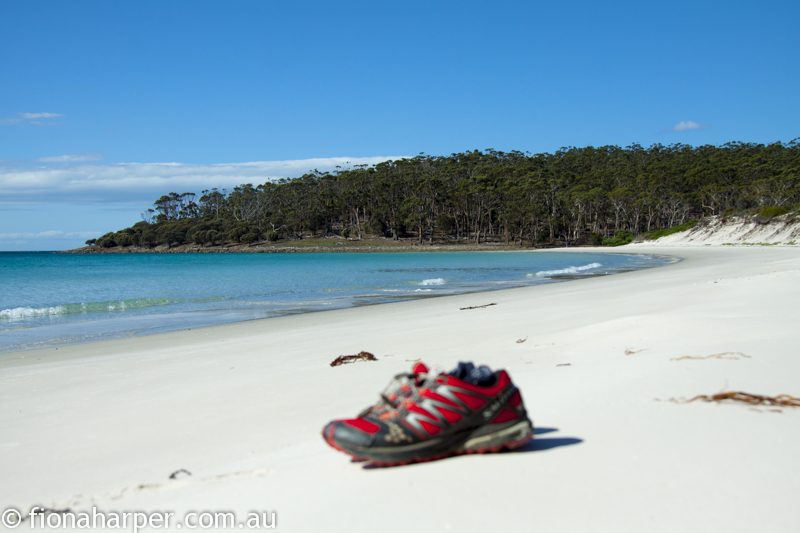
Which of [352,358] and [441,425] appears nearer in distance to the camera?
[441,425]

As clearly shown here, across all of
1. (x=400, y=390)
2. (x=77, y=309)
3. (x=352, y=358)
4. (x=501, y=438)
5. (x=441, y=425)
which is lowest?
(x=77, y=309)

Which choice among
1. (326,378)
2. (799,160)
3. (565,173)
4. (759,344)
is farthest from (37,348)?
(565,173)

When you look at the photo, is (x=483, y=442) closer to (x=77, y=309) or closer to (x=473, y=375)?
(x=473, y=375)

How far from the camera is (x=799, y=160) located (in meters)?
105

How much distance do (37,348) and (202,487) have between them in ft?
31.3

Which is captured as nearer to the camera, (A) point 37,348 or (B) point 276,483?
(B) point 276,483

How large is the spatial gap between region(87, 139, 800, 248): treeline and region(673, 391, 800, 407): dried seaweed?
82.0 meters

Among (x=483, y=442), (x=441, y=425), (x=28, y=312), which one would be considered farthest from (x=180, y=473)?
(x=28, y=312)

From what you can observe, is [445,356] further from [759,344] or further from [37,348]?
[37,348]

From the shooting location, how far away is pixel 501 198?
4663 inches

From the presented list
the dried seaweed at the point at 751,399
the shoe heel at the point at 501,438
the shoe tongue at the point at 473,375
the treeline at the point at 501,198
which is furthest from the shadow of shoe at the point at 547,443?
the treeline at the point at 501,198

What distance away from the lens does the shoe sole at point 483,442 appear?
3273 mm

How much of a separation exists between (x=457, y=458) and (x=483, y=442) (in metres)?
0.15

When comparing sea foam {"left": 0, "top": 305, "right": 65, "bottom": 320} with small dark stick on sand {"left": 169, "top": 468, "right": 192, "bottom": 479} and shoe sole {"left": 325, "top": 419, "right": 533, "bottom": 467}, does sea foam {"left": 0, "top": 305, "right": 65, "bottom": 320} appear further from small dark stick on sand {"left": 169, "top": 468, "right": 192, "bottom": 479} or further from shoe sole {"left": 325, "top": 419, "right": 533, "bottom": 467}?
shoe sole {"left": 325, "top": 419, "right": 533, "bottom": 467}
